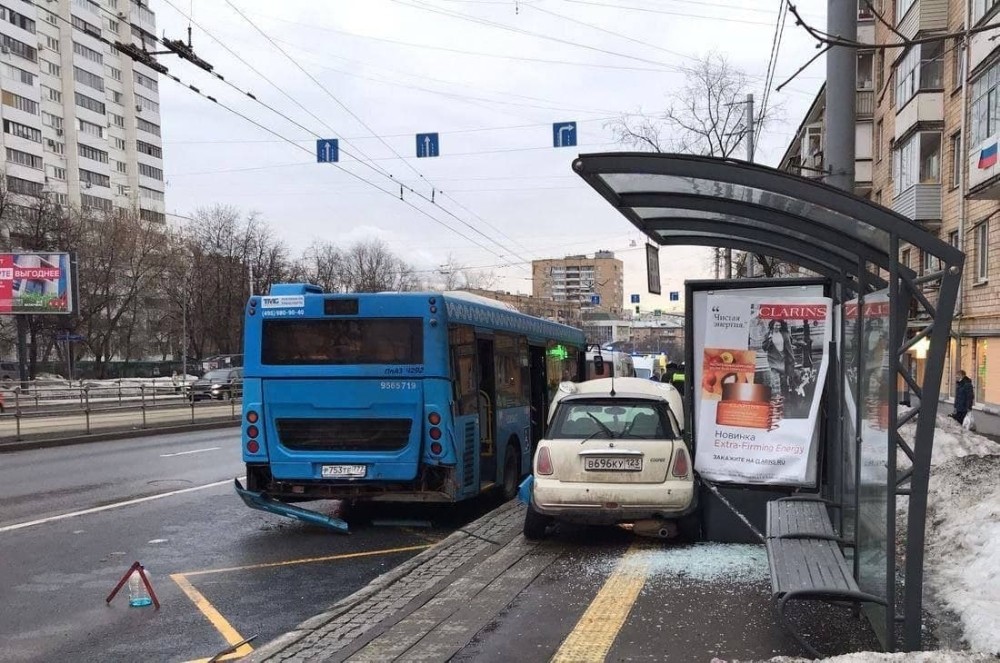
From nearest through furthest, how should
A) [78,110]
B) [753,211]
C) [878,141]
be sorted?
[753,211] → [878,141] → [78,110]

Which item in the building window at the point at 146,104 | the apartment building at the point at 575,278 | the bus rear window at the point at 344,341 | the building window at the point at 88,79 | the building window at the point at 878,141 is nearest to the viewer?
the bus rear window at the point at 344,341

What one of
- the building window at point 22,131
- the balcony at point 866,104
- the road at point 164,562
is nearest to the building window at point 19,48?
the building window at point 22,131

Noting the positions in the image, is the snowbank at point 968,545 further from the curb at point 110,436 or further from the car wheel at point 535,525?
the curb at point 110,436

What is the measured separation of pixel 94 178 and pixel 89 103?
25.9 ft

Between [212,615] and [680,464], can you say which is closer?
[212,615]

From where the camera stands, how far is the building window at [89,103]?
8494cm

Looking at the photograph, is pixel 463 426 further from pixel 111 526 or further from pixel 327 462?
pixel 111 526

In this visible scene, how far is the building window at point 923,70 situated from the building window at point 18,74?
252 feet

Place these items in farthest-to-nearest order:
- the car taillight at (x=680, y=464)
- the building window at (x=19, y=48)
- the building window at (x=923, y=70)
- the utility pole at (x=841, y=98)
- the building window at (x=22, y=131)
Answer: the building window at (x=22, y=131) → the building window at (x=19, y=48) → the building window at (x=923, y=70) → the utility pole at (x=841, y=98) → the car taillight at (x=680, y=464)

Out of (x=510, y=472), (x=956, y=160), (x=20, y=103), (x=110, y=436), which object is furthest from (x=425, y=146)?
(x=20, y=103)

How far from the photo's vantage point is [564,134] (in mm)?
19516

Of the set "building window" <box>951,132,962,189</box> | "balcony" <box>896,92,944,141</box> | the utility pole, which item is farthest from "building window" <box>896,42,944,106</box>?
the utility pole

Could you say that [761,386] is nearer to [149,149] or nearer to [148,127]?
[149,149]

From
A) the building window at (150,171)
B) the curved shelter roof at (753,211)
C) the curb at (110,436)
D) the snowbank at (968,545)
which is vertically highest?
the building window at (150,171)
